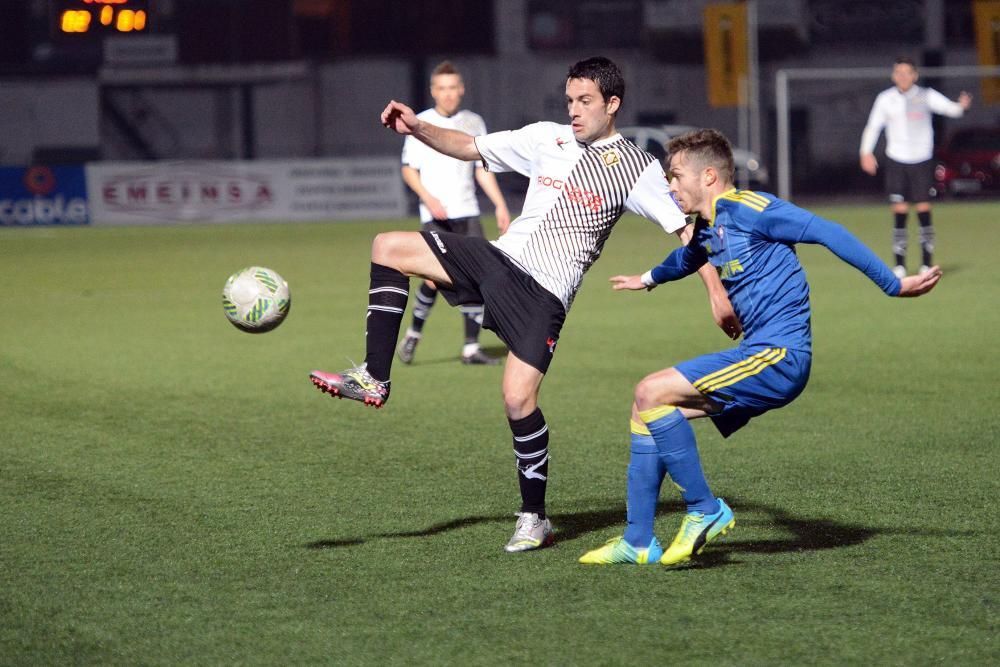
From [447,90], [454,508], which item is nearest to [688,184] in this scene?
[454,508]

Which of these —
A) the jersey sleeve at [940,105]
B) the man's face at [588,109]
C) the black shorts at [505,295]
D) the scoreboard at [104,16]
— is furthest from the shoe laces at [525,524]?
the scoreboard at [104,16]

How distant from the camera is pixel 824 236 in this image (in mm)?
4625

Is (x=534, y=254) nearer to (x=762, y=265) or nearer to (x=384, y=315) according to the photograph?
(x=384, y=315)

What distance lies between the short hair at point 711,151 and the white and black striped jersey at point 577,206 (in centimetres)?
30

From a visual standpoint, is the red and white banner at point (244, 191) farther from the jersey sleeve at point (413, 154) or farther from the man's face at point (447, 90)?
the man's face at point (447, 90)

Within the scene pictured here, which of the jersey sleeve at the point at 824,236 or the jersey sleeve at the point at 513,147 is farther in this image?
the jersey sleeve at the point at 513,147

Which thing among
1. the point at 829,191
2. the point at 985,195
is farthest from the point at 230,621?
the point at 829,191

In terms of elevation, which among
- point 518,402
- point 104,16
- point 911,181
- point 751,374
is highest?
point 104,16

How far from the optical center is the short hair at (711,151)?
16.5 ft

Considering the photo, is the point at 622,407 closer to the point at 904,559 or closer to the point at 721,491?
the point at 721,491

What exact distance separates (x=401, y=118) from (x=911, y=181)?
11.5 meters

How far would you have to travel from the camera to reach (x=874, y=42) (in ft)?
136

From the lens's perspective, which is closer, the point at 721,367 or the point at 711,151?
the point at 721,367

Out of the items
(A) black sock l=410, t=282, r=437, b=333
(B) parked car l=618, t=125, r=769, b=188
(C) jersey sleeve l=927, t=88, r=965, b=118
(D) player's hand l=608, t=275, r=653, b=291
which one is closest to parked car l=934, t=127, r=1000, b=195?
(B) parked car l=618, t=125, r=769, b=188
